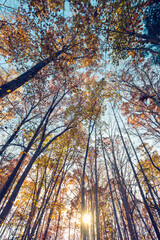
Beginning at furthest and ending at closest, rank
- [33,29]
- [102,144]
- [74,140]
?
[74,140] < [102,144] < [33,29]

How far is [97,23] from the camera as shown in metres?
4.73

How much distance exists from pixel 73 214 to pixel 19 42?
62.3 ft

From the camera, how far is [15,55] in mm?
4664

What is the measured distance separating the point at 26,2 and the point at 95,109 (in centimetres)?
651

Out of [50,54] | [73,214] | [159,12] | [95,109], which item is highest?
[95,109]

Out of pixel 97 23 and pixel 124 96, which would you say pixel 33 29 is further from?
pixel 124 96

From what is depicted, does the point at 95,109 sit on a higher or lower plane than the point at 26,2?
higher

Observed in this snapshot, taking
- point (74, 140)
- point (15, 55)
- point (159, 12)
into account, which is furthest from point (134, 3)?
point (74, 140)

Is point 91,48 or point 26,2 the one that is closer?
point 26,2

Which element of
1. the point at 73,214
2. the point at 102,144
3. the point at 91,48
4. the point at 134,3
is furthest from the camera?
the point at 73,214

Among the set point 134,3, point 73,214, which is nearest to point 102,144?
point 134,3

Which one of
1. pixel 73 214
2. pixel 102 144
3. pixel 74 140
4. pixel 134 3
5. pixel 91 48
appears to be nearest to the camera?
pixel 134 3

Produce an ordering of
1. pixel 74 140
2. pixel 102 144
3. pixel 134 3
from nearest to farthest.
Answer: pixel 134 3 < pixel 102 144 < pixel 74 140

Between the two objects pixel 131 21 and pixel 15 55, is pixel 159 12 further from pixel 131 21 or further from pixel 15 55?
pixel 15 55
